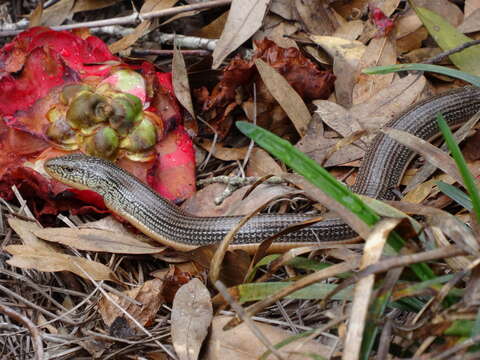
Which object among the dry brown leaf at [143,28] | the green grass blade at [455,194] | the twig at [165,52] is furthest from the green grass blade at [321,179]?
the dry brown leaf at [143,28]

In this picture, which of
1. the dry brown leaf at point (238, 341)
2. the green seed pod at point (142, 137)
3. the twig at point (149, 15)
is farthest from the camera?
the twig at point (149, 15)

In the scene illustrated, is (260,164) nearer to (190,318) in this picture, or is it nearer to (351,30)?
(351,30)

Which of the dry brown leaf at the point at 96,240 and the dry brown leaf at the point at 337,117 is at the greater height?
the dry brown leaf at the point at 337,117

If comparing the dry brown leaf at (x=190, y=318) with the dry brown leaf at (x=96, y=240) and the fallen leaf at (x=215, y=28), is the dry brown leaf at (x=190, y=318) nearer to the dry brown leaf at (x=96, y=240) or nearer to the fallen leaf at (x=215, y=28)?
the dry brown leaf at (x=96, y=240)

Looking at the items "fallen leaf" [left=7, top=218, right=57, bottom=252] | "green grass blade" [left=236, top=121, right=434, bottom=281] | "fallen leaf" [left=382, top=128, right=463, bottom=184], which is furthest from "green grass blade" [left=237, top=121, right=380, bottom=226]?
"fallen leaf" [left=7, top=218, right=57, bottom=252]

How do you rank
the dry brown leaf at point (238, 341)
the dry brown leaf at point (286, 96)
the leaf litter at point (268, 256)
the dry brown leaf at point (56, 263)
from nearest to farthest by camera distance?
the leaf litter at point (268, 256)
the dry brown leaf at point (238, 341)
the dry brown leaf at point (56, 263)
the dry brown leaf at point (286, 96)

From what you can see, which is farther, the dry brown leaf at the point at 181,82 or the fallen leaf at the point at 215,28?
the fallen leaf at the point at 215,28

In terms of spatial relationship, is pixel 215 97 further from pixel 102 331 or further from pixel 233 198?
pixel 102 331
